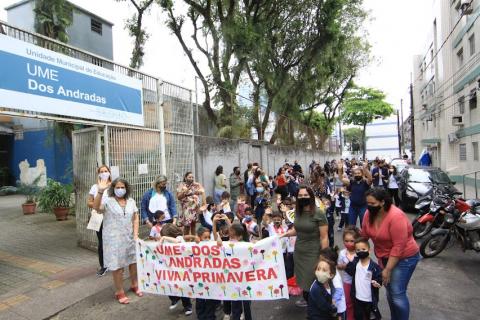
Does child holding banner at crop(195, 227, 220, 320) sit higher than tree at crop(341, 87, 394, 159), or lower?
lower

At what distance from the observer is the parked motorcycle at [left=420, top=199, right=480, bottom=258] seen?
642 centimetres

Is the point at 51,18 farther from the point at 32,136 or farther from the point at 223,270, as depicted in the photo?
the point at 223,270

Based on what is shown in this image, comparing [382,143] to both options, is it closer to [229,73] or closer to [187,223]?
[229,73]

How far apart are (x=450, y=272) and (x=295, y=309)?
120 inches

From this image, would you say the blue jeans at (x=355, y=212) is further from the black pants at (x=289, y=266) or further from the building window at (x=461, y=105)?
the building window at (x=461, y=105)

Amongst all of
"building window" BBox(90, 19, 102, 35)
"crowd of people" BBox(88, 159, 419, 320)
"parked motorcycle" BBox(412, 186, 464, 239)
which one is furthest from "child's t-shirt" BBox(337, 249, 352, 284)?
"building window" BBox(90, 19, 102, 35)

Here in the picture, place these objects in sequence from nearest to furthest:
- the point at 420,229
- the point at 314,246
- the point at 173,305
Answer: the point at 314,246 → the point at 173,305 → the point at 420,229

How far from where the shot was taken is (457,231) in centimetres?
670

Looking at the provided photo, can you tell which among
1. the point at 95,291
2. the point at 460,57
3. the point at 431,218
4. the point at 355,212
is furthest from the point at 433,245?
the point at 460,57

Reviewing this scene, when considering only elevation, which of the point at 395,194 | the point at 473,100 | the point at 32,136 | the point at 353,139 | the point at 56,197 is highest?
the point at 353,139

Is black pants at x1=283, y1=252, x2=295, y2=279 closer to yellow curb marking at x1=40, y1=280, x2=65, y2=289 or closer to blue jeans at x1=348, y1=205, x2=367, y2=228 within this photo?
blue jeans at x1=348, y1=205, x2=367, y2=228

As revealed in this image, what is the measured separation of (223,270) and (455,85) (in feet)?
72.4

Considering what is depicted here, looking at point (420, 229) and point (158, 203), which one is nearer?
point (158, 203)

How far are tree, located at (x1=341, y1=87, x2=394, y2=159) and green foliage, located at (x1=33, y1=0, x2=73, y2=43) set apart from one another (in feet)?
114
